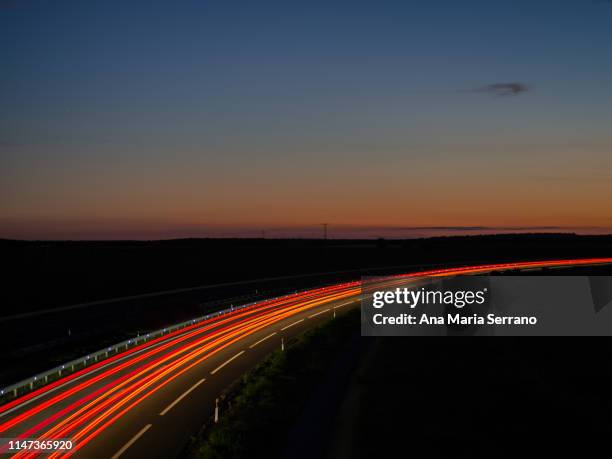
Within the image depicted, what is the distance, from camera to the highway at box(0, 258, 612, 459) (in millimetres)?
16141

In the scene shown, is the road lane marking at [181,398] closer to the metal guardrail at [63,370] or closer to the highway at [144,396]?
the highway at [144,396]

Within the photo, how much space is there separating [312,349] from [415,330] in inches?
328

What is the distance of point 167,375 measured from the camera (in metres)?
24.3

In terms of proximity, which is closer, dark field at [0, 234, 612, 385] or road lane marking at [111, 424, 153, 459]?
road lane marking at [111, 424, 153, 459]

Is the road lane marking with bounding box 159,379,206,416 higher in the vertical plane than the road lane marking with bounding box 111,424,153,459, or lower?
lower

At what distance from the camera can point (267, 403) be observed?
1989cm

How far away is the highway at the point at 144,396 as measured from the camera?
16.1 meters
